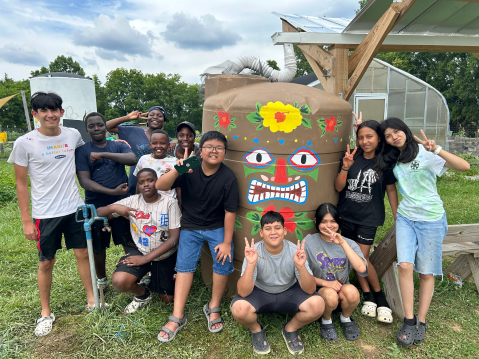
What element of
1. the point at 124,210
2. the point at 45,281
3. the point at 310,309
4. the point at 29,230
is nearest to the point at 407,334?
the point at 310,309

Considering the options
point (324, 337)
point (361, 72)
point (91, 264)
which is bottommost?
point (324, 337)

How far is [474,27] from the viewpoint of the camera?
5301mm

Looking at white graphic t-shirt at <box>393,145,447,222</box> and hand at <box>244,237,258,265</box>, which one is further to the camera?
white graphic t-shirt at <box>393,145,447,222</box>

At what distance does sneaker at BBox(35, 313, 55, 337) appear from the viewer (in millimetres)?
2958

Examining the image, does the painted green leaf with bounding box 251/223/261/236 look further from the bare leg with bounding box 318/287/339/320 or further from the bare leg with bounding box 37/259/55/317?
the bare leg with bounding box 37/259/55/317

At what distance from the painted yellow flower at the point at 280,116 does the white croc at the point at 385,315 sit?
187cm

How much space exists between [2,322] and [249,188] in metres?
2.59

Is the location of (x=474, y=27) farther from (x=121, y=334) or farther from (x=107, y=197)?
(x=121, y=334)

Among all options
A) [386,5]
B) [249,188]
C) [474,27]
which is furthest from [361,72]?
[249,188]

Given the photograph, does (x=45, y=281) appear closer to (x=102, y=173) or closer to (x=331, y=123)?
(x=102, y=173)

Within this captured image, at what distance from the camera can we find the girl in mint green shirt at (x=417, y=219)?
2.81 m

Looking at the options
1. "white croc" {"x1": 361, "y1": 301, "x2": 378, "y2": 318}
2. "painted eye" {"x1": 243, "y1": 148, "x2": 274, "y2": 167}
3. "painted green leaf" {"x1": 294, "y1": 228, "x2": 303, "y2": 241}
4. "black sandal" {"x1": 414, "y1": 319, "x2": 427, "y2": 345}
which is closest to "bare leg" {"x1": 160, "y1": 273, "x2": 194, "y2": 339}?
"painted green leaf" {"x1": 294, "y1": 228, "x2": 303, "y2": 241}

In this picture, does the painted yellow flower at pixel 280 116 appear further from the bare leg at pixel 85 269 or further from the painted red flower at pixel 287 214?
the bare leg at pixel 85 269

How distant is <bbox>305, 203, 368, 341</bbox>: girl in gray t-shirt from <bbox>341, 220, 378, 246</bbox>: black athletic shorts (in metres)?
0.26
